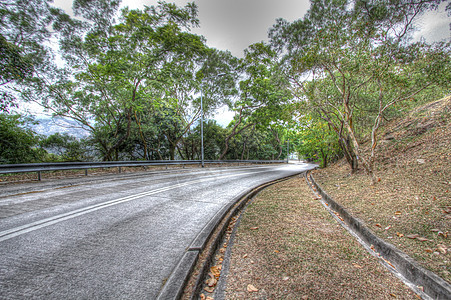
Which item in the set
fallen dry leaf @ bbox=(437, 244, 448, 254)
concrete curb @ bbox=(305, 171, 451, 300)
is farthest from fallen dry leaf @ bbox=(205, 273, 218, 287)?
fallen dry leaf @ bbox=(437, 244, 448, 254)

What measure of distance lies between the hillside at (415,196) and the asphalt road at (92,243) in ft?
10.9

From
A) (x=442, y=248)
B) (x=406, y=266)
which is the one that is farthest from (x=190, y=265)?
(x=442, y=248)

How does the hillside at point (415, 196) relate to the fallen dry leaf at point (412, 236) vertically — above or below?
above

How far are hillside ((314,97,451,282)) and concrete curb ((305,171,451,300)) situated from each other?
0.13 meters

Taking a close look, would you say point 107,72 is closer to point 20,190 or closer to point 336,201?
point 20,190

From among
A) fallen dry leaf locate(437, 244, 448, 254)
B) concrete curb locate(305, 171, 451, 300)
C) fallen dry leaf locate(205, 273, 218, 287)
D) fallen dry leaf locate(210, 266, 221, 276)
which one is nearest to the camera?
concrete curb locate(305, 171, 451, 300)

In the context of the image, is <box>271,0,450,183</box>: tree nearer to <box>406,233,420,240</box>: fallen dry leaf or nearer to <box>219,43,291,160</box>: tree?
<box>406,233,420,240</box>: fallen dry leaf

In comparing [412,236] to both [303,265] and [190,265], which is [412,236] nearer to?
[303,265]

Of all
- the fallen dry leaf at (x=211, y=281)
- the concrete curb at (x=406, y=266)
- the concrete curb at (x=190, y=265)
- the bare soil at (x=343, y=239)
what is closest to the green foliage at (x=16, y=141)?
the concrete curb at (x=190, y=265)

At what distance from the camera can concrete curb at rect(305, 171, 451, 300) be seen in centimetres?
201

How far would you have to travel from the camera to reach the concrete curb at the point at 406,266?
2.01 m

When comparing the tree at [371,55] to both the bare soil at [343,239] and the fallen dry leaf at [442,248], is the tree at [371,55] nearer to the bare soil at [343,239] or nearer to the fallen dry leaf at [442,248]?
the bare soil at [343,239]

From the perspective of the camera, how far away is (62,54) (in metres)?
12.4

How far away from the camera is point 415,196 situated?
15.1 ft
